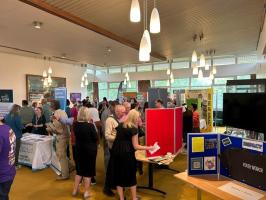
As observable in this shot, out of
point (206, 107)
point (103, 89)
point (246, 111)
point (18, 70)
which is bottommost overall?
point (206, 107)

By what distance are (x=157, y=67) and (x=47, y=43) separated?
8025mm

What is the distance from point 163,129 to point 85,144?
1256mm

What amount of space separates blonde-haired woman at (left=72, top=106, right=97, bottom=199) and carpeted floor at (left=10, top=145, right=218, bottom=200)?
0.44 meters

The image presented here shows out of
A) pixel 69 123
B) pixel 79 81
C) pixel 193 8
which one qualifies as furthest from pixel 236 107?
pixel 79 81

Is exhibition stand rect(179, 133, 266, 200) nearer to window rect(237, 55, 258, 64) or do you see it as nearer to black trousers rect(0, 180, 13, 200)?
black trousers rect(0, 180, 13, 200)

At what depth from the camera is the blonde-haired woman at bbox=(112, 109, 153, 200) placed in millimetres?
3140

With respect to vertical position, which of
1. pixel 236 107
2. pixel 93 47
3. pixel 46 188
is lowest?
pixel 46 188

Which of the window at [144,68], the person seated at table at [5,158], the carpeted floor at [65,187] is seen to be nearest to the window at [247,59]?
the window at [144,68]

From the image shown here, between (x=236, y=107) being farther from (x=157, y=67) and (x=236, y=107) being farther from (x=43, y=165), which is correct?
(x=157, y=67)

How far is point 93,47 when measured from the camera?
24.1 ft

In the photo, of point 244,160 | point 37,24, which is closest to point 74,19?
point 37,24

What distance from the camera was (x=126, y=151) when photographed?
3.17 m

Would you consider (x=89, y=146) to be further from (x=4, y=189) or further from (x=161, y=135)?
(x=4, y=189)

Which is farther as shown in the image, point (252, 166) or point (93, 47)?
point (93, 47)
